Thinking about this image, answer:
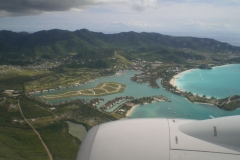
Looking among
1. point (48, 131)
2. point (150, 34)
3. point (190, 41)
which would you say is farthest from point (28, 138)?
point (150, 34)

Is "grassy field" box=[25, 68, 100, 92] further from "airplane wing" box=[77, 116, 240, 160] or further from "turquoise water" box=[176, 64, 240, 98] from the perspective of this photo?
"airplane wing" box=[77, 116, 240, 160]

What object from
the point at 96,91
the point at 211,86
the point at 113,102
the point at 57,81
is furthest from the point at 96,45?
the point at 113,102

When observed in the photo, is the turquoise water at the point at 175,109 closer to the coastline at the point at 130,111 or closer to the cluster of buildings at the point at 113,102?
the coastline at the point at 130,111

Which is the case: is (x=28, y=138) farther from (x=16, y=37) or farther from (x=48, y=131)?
(x=16, y=37)

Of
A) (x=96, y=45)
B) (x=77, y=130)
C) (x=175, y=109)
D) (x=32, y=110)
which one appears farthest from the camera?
(x=96, y=45)

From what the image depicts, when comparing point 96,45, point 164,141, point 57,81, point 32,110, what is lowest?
point 32,110

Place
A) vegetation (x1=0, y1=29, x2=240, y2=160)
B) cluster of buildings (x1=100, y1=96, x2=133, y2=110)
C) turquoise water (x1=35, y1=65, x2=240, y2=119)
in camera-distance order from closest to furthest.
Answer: vegetation (x1=0, y1=29, x2=240, y2=160) < turquoise water (x1=35, y1=65, x2=240, y2=119) < cluster of buildings (x1=100, y1=96, x2=133, y2=110)

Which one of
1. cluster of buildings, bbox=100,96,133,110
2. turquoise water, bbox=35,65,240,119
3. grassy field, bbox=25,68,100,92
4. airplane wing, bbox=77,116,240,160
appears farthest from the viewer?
grassy field, bbox=25,68,100,92

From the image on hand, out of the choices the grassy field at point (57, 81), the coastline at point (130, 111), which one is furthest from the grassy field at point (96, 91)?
the coastline at point (130, 111)

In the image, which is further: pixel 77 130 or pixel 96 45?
pixel 96 45

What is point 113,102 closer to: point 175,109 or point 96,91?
point 96,91

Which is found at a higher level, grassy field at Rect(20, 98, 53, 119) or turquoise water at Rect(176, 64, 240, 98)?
turquoise water at Rect(176, 64, 240, 98)

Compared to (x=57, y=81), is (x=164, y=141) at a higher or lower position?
higher

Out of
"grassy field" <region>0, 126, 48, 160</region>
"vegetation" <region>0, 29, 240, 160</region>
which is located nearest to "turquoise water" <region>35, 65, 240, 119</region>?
"vegetation" <region>0, 29, 240, 160</region>
